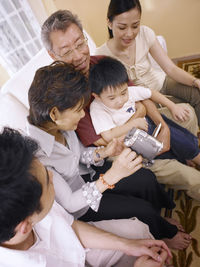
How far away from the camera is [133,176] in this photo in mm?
1074

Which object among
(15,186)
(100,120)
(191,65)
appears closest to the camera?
(15,186)

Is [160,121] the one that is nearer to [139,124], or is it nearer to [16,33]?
[139,124]

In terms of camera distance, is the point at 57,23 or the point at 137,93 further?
the point at 137,93

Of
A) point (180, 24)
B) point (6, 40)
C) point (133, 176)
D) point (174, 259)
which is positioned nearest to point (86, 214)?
point (133, 176)

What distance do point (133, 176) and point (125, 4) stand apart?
3.31 feet

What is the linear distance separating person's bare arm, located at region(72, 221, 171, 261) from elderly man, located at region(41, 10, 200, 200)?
1.36 feet

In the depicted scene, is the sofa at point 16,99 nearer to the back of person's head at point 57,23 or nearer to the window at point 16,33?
the back of person's head at point 57,23

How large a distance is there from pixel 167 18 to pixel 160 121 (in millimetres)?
1864

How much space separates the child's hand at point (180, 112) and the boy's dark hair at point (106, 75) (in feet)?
1.33

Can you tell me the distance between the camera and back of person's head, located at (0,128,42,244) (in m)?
0.43

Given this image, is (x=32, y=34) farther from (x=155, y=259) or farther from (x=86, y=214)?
(x=155, y=259)

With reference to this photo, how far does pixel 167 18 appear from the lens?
2.36m

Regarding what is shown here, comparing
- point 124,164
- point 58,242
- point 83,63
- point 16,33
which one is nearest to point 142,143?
point 124,164

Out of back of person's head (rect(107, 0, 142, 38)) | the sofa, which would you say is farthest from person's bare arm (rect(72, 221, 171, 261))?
back of person's head (rect(107, 0, 142, 38))
